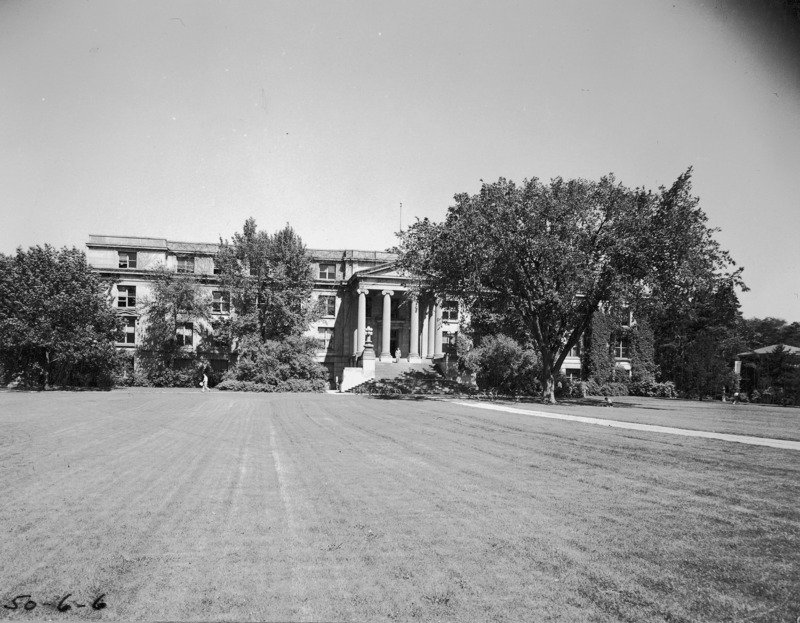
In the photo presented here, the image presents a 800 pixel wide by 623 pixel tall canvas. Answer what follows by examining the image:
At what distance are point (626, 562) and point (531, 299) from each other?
26964mm

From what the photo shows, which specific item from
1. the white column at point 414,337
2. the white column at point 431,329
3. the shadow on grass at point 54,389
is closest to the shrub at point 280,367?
the white column at point 414,337

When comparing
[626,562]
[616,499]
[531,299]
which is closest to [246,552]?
[626,562]

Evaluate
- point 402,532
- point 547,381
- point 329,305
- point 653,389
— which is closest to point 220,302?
point 329,305

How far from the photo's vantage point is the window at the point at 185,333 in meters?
52.6

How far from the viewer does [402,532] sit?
20.4ft

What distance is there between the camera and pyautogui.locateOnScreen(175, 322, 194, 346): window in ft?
173

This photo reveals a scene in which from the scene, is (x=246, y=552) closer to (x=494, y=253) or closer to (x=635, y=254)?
(x=494, y=253)

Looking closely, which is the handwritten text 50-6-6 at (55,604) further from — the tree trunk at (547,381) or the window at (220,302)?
the window at (220,302)

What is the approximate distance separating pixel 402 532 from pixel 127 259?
2253 inches

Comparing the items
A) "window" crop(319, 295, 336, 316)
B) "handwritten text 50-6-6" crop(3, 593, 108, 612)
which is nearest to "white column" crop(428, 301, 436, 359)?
"window" crop(319, 295, 336, 316)

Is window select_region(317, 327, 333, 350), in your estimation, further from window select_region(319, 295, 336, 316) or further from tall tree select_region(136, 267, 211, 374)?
tall tree select_region(136, 267, 211, 374)

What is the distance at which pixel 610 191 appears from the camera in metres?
30.5

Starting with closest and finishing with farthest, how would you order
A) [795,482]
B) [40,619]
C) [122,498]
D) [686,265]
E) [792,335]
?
[40,619], [122,498], [795,482], [686,265], [792,335]

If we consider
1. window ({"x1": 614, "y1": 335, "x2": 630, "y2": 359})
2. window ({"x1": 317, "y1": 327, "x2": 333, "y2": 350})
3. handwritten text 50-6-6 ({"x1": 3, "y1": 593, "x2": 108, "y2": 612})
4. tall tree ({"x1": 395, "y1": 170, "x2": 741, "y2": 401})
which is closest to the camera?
handwritten text 50-6-6 ({"x1": 3, "y1": 593, "x2": 108, "y2": 612})
